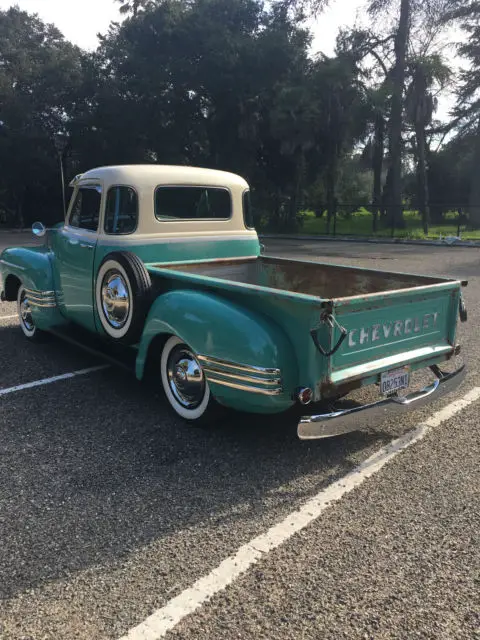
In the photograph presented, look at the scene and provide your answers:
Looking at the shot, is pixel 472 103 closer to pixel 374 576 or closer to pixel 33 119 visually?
pixel 33 119

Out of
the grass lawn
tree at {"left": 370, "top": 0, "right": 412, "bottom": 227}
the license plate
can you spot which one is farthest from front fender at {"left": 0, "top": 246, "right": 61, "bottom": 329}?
tree at {"left": 370, "top": 0, "right": 412, "bottom": 227}

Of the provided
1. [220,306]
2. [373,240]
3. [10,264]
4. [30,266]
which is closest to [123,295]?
[220,306]

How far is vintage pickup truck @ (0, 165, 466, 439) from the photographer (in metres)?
3.35

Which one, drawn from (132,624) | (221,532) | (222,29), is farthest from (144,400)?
(222,29)

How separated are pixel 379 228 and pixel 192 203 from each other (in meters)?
24.7

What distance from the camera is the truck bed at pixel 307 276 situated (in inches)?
179

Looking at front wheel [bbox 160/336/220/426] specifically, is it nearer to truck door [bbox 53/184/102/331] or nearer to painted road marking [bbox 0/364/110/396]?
truck door [bbox 53/184/102/331]

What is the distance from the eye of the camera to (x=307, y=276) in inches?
208

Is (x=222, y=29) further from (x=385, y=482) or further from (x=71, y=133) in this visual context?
(x=385, y=482)

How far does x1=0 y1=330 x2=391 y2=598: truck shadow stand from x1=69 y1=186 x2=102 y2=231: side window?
169cm

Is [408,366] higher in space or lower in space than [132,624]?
higher

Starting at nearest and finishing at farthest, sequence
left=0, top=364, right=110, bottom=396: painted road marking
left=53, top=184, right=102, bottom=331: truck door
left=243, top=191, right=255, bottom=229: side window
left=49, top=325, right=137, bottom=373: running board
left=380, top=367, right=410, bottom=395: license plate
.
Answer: left=380, top=367, right=410, bottom=395: license plate, left=49, top=325, right=137, bottom=373: running board, left=0, top=364, right=110, bottom=396: painted road marking, left=53, top=184, right=102, bottom=331: truck door, left=243, top=191, right=255, bottom=229: side window

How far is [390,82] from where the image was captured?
87.1 feet

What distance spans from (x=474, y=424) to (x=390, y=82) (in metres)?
26.2
